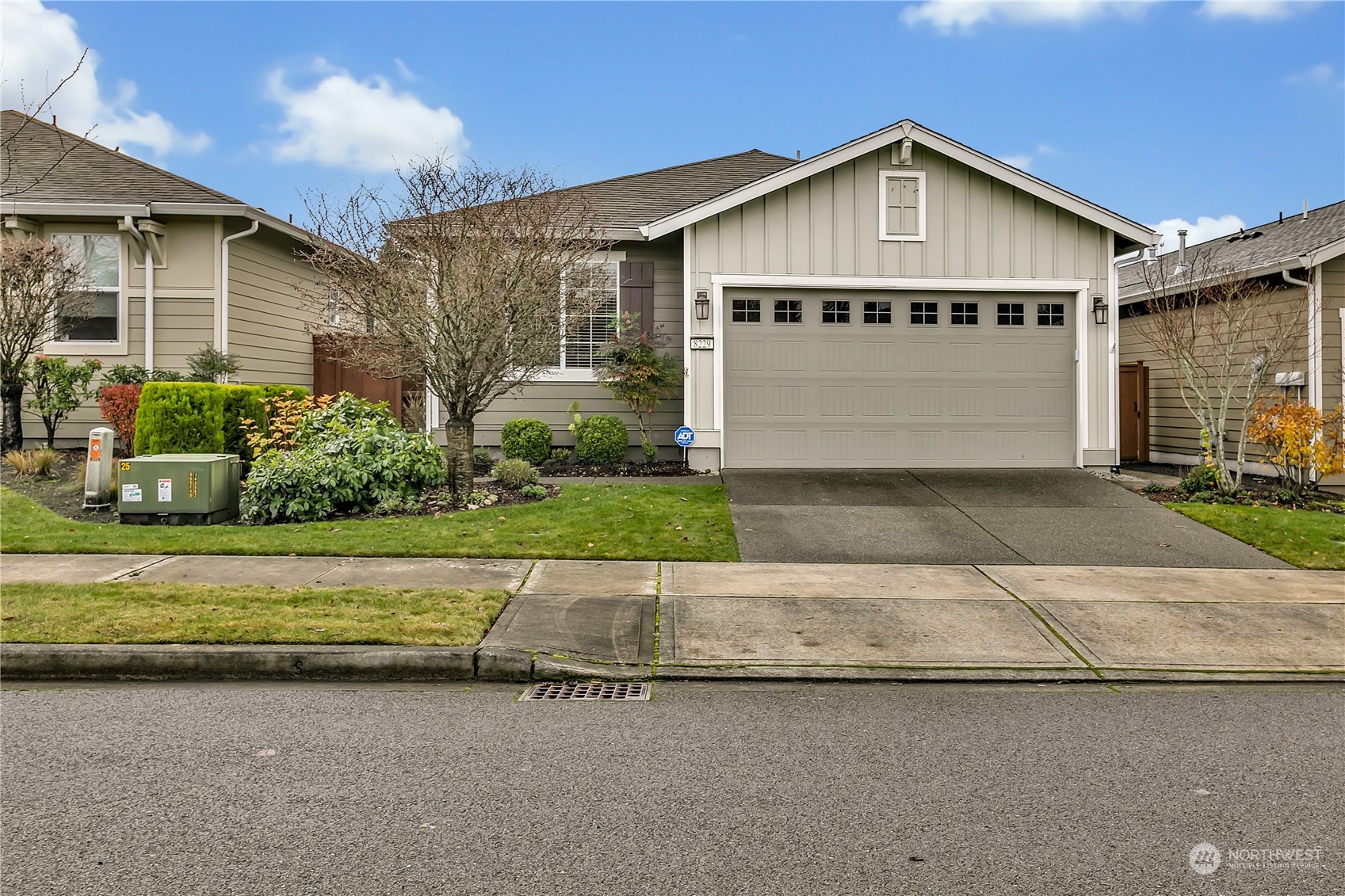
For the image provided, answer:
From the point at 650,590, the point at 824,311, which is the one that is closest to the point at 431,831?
the point at 650,590

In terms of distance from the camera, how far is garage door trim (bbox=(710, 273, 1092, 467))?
12.6 metres

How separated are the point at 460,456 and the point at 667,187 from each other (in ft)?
25.9

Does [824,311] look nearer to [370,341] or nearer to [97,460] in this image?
[370,341]

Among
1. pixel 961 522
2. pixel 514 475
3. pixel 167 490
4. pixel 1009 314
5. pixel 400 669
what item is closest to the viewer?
pixel 400 669

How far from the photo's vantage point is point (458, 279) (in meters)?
9.80

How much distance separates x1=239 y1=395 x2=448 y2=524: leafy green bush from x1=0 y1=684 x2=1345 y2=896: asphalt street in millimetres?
4740

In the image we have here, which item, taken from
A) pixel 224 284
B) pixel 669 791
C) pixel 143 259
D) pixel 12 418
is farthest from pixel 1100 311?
pixel 12 418

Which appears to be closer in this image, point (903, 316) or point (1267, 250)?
point (903, 316)

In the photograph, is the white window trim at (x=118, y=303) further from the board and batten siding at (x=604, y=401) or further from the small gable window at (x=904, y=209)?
the small gable window at (x=904, y=209)

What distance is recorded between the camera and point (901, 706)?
4.61m

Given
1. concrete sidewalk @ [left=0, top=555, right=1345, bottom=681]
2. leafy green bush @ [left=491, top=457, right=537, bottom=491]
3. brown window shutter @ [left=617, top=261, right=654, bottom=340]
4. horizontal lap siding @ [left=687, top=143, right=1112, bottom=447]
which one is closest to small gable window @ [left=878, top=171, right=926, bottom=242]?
horizontal lap siding @ [left=687, top=143, right=1112, bottom=447]

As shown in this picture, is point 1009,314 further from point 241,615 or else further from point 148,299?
point 148,299

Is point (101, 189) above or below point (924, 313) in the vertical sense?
above

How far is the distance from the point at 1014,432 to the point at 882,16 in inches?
266
